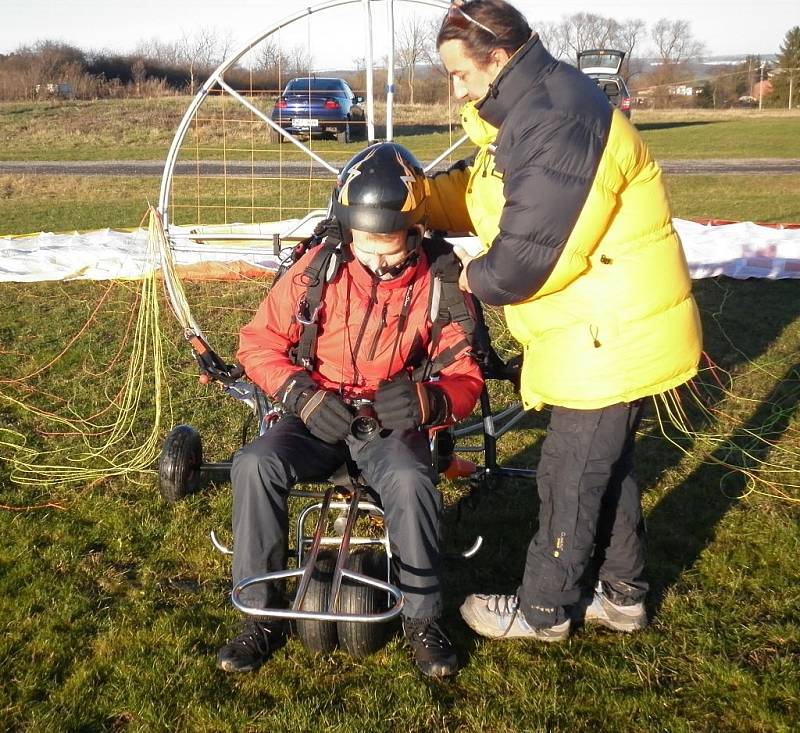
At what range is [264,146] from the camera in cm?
2184

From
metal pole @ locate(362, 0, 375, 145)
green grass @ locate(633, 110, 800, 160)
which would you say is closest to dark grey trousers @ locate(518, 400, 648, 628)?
metal pole @ locate(362, 0, 375, 145)

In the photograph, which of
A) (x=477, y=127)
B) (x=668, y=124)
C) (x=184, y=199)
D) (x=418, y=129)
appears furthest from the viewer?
(x=668, y=124)

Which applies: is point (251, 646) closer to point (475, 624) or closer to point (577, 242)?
point (475, 624)

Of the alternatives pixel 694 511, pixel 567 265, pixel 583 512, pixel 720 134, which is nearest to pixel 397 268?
pixel 567 265

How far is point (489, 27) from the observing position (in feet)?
9.76

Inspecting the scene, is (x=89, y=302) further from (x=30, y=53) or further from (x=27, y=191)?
(x=30, y=53)

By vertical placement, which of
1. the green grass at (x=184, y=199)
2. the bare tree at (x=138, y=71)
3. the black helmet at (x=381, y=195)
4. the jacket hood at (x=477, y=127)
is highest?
the bare tree at (x=138, y=71)

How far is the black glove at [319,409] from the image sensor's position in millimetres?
3461

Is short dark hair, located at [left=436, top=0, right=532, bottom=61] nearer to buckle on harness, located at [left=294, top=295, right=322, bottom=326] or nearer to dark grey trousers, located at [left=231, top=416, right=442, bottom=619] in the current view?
buckle on harness, located at [left=294, top=295, right=322, bottom=326]

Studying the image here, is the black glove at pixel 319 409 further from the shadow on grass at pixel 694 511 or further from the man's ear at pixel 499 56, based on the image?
the shadow on grass at pixel 694 511

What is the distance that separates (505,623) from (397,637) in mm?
459

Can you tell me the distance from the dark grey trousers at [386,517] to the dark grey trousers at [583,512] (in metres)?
0.44

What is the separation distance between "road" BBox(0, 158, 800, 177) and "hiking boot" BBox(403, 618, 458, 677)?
1711 cm

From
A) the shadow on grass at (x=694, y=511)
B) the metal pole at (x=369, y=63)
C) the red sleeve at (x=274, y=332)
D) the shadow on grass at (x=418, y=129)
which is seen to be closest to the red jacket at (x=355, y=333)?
the red sleeve at (x=274, y=332)
